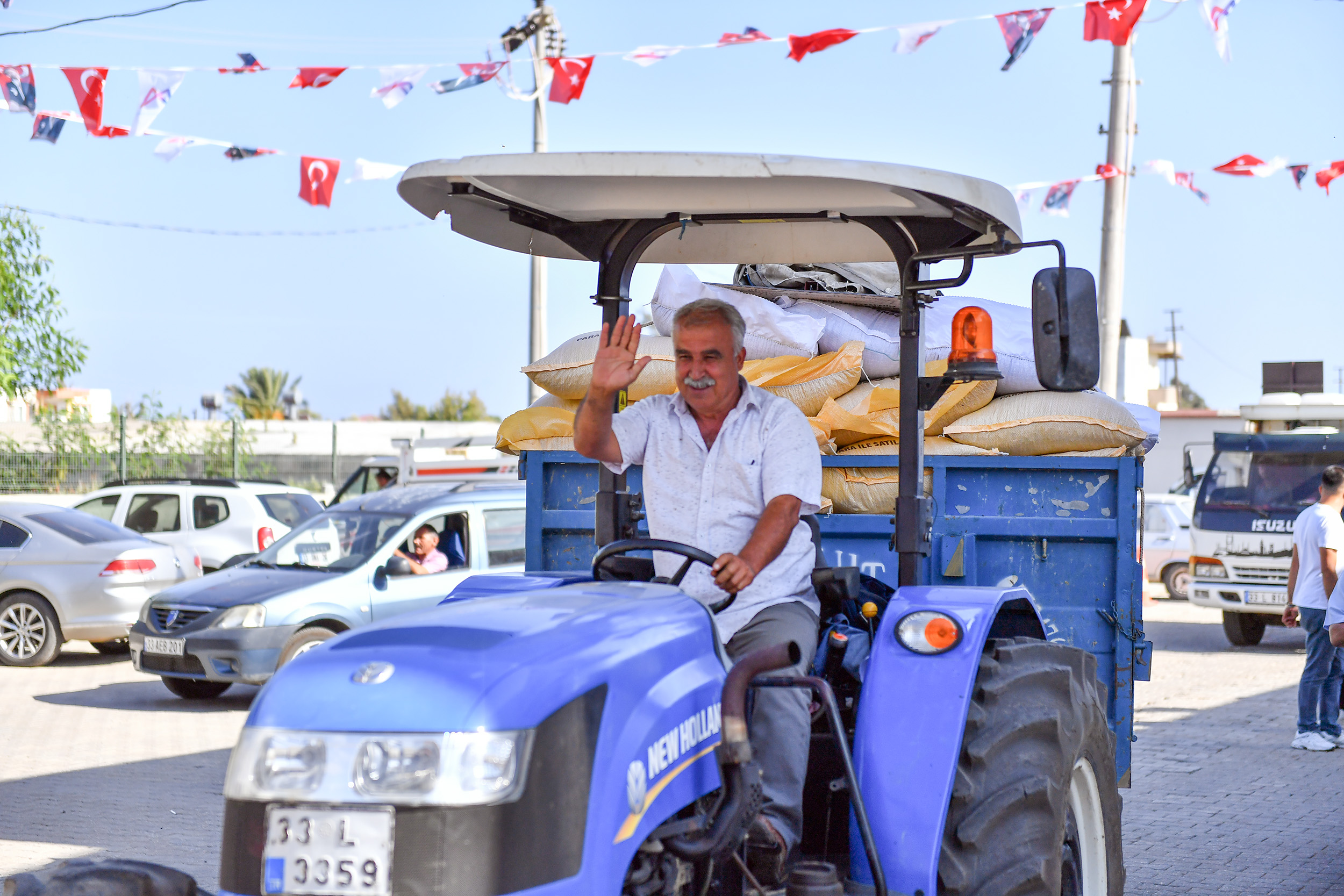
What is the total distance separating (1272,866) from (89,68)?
11176 mm

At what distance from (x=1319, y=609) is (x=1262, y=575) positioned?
6.10m

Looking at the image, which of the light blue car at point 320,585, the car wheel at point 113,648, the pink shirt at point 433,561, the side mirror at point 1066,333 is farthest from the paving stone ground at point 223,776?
the side mirror at point 1066,333

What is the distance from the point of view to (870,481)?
5539mm

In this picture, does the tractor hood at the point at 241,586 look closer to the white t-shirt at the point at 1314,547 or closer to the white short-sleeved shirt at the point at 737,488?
the white t-shirt at the point at 1314,547

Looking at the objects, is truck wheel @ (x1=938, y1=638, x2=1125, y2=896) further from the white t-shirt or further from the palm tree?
the palm tree

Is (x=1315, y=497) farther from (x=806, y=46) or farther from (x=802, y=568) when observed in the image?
(x=802, y=568)

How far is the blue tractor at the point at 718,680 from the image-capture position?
7.99 feet

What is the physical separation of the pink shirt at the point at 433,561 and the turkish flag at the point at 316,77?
4.36 metres

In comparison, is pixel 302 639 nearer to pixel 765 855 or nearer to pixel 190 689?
pixel 190 689

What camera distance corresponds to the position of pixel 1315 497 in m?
15.0

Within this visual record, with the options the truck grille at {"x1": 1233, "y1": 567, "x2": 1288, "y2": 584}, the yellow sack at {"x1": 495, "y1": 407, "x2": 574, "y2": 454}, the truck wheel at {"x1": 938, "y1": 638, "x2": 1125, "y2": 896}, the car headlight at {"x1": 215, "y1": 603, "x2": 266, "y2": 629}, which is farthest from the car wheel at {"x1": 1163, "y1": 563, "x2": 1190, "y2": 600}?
the truck wheel at {"x1": 938, "y1": 638, "x2": 1125, "y2": 896}

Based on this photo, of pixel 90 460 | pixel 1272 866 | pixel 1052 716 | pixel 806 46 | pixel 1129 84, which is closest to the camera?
pixel 1052 716

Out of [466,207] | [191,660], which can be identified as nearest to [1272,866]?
[466,207]

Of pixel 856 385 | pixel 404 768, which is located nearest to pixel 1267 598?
pixel 856 385
